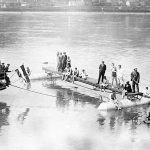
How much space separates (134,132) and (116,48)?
41.4 metres

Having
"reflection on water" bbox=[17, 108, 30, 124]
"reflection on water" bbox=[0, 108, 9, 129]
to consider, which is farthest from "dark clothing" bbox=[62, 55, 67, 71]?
"reflection on water" bbox=[0, 108, 9, 129]

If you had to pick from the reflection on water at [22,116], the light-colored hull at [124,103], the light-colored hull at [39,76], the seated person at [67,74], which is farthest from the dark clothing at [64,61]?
the reflection on water at [22,116]

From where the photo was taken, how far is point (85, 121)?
2291cm

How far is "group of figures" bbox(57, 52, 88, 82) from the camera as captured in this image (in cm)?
3061

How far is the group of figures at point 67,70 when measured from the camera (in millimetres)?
30606

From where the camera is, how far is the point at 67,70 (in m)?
31.4

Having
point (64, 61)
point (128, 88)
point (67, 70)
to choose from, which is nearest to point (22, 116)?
point (128, 88)

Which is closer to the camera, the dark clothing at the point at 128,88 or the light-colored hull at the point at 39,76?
the dark clothing at the point at 128,88

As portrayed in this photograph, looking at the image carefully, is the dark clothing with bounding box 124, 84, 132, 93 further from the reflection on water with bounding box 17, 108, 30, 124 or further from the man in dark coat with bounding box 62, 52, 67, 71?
the man in dark coat with bounding box 62, 52, 67, 71

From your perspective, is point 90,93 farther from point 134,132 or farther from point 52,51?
point 52,51

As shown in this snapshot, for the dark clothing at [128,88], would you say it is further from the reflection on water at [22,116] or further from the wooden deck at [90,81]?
the reflection on water at [22,116]

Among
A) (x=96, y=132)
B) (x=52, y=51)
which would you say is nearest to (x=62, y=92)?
(x=96, y=132)

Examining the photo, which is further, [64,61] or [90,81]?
[64,61]

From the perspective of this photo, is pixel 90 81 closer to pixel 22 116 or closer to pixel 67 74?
pixel 67 74
